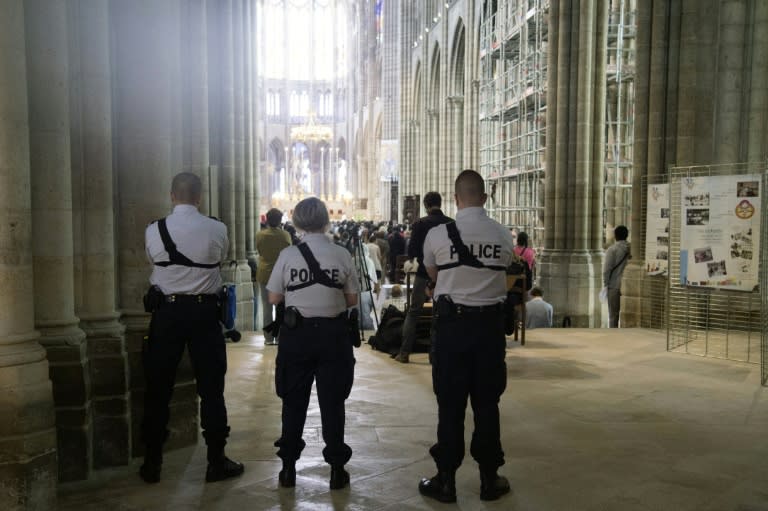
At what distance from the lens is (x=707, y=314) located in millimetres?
8445

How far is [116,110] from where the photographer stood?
526 centimetres

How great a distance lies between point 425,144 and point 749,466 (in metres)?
31.3

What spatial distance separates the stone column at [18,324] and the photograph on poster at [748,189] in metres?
6.64

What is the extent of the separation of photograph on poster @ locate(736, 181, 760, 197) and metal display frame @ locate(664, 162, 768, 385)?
664 mm

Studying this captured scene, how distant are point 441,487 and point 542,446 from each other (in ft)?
4.11

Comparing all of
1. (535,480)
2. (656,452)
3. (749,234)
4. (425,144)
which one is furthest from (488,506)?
(425,144)

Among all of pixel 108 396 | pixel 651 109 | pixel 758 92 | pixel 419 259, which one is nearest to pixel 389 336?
pixel 419 259

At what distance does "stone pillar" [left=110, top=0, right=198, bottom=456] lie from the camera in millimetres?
5219

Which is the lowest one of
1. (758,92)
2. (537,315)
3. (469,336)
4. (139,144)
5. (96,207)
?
(537,315)

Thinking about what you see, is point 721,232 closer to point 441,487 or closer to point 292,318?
point 441,487

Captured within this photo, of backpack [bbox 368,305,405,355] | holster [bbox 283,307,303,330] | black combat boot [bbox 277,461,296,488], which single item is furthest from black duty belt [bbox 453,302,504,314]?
backpack [bbox 368,305,405,355]

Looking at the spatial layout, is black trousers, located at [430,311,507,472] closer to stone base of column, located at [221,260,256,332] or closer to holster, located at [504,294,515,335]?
holster, located at [504,294,515,335]

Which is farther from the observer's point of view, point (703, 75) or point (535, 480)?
point (703, 75)

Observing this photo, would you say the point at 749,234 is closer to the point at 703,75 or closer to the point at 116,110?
the point at 703,75
